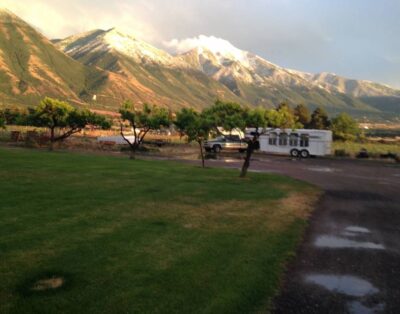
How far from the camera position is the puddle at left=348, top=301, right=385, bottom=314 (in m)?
7.82

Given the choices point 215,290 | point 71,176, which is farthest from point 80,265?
point 71,176

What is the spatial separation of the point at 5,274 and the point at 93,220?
183 inches

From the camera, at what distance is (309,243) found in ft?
40.8

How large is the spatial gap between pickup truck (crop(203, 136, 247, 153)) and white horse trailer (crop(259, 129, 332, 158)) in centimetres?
344

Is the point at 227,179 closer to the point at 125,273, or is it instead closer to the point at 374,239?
the point at 374,239

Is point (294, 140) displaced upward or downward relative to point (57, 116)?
downward

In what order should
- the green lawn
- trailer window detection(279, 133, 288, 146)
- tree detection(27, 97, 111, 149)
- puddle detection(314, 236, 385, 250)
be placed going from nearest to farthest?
the green lawn
puddle detection(314, 236, 385, 250)
tree detection(27, 97, 111, 149)
trailer window detection(279, 133, 288, 146)

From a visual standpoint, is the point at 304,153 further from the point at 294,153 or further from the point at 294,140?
the point at 294,140

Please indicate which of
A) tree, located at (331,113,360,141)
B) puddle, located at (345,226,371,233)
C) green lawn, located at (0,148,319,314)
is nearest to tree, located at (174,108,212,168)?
green lawn, located at (0,148,319,314)

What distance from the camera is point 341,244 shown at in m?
12.5

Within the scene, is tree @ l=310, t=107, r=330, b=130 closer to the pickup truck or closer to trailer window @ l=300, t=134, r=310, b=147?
the pickup truck

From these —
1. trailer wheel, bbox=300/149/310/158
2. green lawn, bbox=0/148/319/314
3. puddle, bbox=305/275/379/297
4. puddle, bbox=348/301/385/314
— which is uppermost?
trailer wheel, bbox=300/149/310/158

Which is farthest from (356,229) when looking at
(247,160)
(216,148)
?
(216,148)

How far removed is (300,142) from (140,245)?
147 feet
